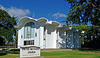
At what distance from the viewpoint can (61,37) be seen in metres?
34.8

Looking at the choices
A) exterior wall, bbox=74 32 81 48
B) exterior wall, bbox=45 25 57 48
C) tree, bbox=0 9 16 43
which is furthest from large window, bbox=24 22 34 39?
exterior wall, bbox=74 32 81 48

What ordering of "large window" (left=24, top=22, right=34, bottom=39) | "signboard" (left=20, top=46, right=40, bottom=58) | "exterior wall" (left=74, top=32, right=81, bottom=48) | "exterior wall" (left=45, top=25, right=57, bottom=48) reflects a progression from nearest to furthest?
"signboard" (left=20, top=46, right=40, bottom=58), "exterior wall" (left=45, top=25, right=57, bottom=48), "large window" (left=24, top=22, right=34, bottom=39), "exterior wall" (left=74, top=32, right=81, bottom=48)

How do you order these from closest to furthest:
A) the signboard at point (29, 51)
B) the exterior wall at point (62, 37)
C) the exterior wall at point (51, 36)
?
the signboard at point (29, 51), the exterior wall at point (51, 36), the exterior wall at point (62, 37)

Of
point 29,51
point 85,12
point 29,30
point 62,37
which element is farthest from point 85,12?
point 29,51

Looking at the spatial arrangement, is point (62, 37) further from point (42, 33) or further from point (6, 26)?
point (6, 26)

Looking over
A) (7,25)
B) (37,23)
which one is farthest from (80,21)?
(7,25)

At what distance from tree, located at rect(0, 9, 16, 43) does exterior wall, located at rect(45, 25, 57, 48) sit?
1288cm

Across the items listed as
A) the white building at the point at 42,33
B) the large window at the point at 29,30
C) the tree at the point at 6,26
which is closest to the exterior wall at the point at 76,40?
the white building at the point at 42,33

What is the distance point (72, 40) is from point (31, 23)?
13377 millimetres

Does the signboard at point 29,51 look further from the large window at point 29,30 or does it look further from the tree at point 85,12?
the large window at point 29,30

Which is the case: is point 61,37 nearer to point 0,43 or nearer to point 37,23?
point 37,23

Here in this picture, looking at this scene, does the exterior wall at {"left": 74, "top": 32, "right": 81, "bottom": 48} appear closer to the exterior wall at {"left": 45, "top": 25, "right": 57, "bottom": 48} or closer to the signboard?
the exterior wall at {"left": 45, "top": 25, "right": 57, "bottom": 48}

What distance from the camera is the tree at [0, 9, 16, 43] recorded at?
17.3 meters

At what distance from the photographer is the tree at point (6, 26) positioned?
17.3m
